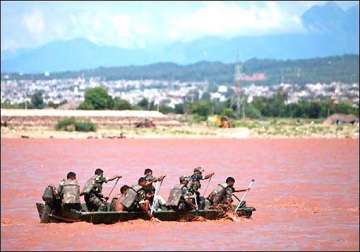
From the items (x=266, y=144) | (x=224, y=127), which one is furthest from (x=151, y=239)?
(x=224, y=127)

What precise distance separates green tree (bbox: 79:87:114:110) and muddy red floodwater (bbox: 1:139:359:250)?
32938 mm

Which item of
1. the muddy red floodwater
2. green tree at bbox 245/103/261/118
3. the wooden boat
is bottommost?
green tree at bbox 245/103/261/118

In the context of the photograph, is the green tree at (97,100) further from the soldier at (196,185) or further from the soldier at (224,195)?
the soldier at (196,185)

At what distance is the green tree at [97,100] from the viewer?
97.2m

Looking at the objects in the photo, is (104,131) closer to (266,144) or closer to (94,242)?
(266,144)

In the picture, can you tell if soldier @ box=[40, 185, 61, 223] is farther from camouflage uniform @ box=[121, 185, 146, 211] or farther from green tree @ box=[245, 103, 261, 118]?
green tree @ box=[245, 103, 261, 118]

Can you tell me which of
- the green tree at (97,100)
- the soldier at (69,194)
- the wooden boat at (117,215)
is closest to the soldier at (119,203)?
the wooden boat at (117,215)

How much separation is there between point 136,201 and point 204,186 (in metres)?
11.2

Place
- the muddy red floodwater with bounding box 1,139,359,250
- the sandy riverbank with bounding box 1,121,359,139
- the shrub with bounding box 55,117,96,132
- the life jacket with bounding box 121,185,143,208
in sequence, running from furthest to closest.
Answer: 1. the shrub with bounding box 55,117,96,132
2. the sandy riverbank with bounding box 1,121,359,139
3. the life jacket with bounding box 121,185,143,208
4. the muddy red floodwater with bounding box 1,139,359,250

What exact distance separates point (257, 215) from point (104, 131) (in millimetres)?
48296

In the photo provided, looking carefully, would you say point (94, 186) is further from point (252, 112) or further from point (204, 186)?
point (252, 112)

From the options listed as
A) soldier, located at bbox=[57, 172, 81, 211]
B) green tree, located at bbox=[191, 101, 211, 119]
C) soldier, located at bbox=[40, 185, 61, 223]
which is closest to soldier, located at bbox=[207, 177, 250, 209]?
soldier, located at bbox=[57, 172, 81, 211]

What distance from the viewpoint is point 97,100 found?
321 ft

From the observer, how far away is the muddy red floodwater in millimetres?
20703
